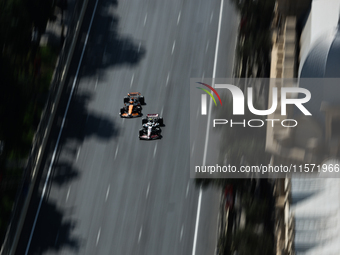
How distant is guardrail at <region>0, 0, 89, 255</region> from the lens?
1507 inches

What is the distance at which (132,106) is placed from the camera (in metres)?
43.1

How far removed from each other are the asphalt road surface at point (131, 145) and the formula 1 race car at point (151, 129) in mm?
487

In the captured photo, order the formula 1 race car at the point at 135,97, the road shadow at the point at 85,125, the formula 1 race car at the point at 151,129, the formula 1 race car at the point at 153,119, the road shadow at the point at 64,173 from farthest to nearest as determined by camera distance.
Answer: the formula 1 race car at the point at 135,97 < the road shadow at the point at 85,125 < the formula 1 race car at the point at 153,119 < the formula 1 race car at the point at 151,129 < the road shadow at the point at 64,173

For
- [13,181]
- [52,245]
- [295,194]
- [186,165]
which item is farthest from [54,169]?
[295,194]

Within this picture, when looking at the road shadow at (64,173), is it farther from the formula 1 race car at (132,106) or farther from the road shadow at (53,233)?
the formula 1 race car at (132,106)

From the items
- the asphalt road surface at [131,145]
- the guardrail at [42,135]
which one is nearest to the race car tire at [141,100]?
the asphalt road surface at [131,145]

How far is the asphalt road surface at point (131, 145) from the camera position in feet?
125

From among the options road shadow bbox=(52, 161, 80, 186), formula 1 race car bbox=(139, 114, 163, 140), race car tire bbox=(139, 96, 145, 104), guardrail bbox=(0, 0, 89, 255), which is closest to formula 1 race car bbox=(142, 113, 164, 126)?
formula 1 race car bbox=(139, 114, 163, 140)

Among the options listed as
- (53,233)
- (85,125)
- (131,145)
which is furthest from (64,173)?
A: (131,145)

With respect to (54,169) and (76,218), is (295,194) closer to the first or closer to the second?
(76,218)

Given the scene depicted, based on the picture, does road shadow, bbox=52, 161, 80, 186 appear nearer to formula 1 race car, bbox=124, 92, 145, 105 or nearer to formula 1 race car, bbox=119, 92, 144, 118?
formula 1 race car, bbox=119, 92, 144, 118

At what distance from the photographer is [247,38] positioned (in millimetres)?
40938

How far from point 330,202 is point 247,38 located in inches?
666

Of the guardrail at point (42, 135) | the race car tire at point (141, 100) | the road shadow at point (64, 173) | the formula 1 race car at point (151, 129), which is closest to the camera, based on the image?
the guardrail at point (42, 135)
